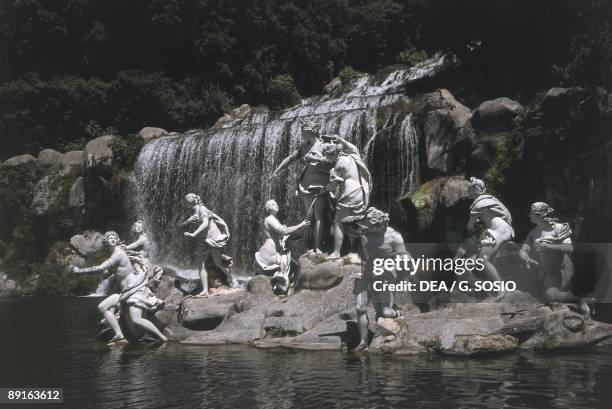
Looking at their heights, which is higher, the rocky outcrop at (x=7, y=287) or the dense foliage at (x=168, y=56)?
the dense foliage at (x=168, y=56)

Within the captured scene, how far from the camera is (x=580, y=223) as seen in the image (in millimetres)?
15867

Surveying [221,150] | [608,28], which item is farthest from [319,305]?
[221,150]

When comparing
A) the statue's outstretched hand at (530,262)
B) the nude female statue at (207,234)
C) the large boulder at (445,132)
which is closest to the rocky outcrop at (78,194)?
the large boulder at (445,132)

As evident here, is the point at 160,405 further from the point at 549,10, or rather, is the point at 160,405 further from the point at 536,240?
the point at 549,10

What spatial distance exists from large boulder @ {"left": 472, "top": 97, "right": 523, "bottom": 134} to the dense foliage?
72.8 feet

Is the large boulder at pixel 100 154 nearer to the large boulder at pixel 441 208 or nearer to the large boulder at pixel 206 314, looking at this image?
the large boulder at pixel 441 208

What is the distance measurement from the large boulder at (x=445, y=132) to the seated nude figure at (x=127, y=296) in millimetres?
10012

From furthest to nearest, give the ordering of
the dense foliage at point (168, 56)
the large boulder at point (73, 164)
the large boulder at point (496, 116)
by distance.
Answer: the dense foliage at point (168, 56), the large boulder at point (73, 164), the large boulder at point (496, 116)

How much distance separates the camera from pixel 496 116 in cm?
1822

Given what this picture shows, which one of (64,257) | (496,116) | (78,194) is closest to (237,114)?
(78,194)

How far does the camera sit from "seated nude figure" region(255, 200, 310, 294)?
1349 centimetres

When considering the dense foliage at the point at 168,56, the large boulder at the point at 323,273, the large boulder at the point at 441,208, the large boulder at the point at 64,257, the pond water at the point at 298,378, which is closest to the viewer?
the pond water at the point at 298,378

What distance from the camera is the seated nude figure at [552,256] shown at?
11.3 meters

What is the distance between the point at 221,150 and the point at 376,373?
18157 millimetres
